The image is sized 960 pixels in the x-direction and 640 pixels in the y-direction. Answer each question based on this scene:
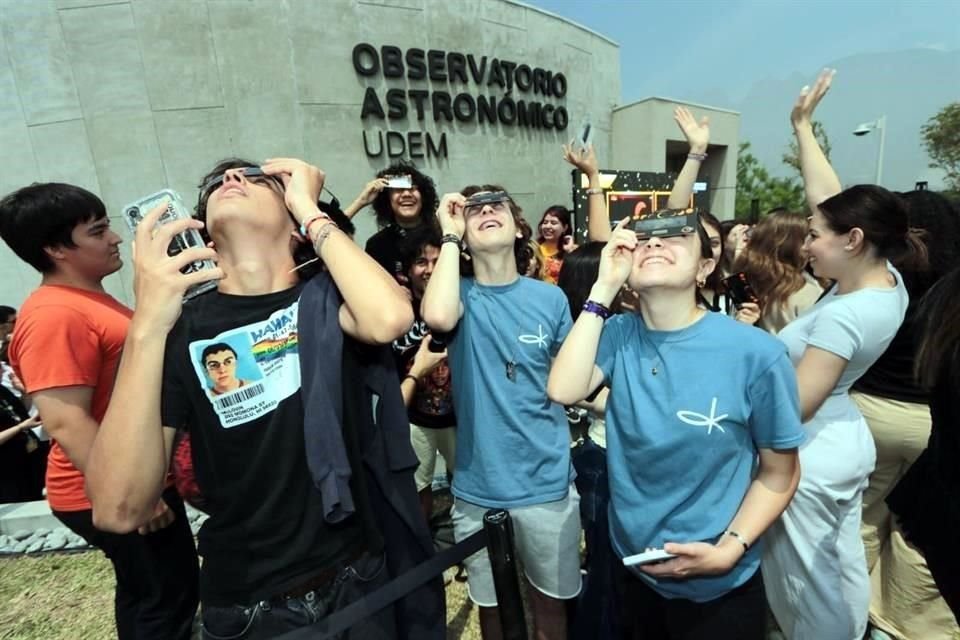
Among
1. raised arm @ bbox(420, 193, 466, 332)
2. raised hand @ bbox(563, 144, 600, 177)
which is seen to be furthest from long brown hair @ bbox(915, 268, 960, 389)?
raised hand @ bbox(563, 144, 600, 177)

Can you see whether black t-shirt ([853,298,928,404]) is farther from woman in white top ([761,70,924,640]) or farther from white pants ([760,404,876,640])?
white pants ([760,404,876,640])

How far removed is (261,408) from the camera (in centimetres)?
128

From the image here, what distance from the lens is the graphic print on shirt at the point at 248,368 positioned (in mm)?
1255

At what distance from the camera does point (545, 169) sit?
11.2 m

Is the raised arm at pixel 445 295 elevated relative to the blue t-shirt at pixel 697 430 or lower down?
elevated

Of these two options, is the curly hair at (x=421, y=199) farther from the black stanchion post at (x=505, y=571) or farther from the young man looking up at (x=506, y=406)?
the black stanchion post at (x=505, y=571)

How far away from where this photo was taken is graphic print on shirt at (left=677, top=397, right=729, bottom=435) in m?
1.37

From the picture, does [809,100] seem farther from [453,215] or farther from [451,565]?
[451,565]

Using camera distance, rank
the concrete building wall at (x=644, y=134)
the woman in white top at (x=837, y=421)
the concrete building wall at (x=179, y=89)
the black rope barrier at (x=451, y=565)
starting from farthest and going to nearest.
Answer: the concrete building wall at (x=644, y=134), the concrete building wall at (x=179, y=89), the woman in white top at (x=837, y=421), the black rope barrier at (x=451, y=565)

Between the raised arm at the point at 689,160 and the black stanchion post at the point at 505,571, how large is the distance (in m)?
2.02

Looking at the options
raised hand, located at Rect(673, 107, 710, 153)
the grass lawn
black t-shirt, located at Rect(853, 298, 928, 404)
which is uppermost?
raised hand, located at Rect(673, 107, 710, 153)

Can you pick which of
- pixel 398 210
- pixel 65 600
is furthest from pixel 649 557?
pixel 65 600

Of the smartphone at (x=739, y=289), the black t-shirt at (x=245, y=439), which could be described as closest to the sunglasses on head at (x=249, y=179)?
the black t-shirt at (x=245, y=439)

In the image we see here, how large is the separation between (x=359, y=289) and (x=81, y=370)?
1.18 m
